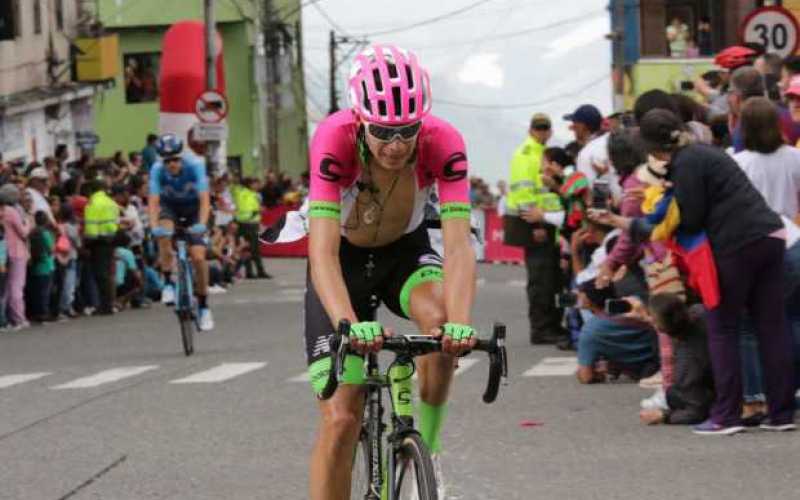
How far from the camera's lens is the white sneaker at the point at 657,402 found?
539 inches

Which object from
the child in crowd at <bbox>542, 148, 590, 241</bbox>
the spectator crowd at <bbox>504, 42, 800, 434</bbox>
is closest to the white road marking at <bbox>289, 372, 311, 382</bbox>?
the spectator crowd at <bbox>504, 42, 800, 434</bbox>

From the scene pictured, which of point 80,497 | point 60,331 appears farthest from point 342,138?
point 60,331

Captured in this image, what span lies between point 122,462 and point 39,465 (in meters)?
0.47

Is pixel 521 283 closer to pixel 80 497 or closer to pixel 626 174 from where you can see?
pixel 626 174

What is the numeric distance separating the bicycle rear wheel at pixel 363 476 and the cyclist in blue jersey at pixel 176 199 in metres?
11.0

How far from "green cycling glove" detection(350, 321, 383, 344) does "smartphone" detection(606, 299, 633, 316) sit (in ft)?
27.2

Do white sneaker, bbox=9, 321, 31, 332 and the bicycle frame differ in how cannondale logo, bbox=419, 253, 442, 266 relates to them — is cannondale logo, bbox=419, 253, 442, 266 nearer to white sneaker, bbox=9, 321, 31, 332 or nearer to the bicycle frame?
the bicycle frame

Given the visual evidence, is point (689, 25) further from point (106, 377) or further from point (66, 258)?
point (106, 377)

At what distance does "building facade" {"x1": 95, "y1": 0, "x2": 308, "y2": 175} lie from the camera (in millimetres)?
84312

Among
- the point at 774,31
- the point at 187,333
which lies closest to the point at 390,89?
the point at 187,333

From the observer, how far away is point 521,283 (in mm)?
38969

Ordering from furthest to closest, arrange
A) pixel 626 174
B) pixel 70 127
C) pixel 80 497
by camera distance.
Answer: pixel 70 127, pixel 626 174, pixel 80 497

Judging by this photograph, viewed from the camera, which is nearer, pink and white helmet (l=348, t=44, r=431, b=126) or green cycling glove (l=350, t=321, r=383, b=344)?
green cycling glove (l=350, t=321, r=383, b=344)

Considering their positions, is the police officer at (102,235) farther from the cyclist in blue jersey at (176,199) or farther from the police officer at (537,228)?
the police officer at (537,228)
